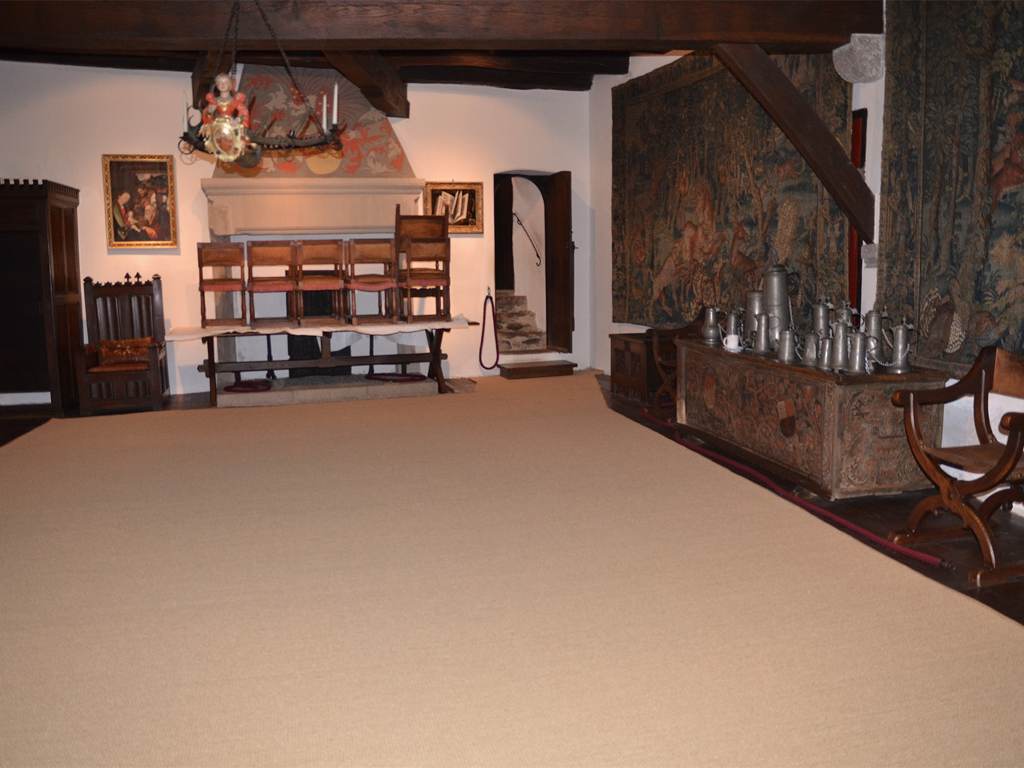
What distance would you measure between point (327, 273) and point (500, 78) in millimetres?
2851

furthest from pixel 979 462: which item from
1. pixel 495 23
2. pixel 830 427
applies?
pixel 495 23

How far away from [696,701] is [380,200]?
24.9 ft

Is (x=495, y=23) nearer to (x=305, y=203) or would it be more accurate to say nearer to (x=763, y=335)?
(x=763, y=335)

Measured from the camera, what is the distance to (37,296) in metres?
8.45

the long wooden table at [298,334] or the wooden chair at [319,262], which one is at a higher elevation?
the wooden chair at [319,262]

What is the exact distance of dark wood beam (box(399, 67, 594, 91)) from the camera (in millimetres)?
9648

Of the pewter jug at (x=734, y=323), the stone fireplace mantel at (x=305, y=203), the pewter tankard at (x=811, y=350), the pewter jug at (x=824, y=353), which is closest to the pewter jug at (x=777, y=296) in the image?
the pewter jug at (x=734, y=323)

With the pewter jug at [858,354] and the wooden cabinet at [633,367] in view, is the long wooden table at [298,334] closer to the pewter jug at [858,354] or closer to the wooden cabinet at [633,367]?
the wooden cabinet at [633,367]

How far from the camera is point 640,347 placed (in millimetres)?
8188

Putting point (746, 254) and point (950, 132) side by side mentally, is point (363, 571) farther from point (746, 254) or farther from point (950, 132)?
point (746, 254)

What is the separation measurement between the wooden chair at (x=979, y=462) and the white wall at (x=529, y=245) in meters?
8.42

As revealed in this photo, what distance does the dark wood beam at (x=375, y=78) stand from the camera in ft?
25.0

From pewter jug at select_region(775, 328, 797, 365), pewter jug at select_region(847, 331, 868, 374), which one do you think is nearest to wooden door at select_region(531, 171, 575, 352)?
pewter jug at select_region(775, 328, 797, 365)

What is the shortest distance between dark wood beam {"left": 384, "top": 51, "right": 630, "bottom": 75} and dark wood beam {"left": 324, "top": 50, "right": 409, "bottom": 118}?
0.67ft
